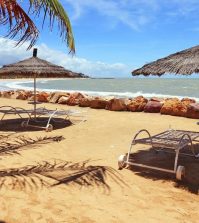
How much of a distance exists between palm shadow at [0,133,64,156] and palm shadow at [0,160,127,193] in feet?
3.58

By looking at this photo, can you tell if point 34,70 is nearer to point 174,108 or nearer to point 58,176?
point 174,108

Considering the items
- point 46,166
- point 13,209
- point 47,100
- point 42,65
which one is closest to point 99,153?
point 46,166

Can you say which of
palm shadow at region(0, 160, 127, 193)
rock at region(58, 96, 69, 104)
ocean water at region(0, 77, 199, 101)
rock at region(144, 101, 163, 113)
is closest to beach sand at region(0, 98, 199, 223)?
palm shadow at region(0, 160, 127, 193)

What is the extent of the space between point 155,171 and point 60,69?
5425mm

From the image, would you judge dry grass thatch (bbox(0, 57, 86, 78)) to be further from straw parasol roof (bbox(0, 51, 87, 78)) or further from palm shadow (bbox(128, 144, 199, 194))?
palm shadow (bbox(128, 144, 199, 194))

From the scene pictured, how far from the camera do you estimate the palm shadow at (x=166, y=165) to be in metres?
4.93

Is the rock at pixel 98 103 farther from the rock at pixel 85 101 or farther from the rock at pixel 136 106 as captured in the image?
the rock at pixel 136 106

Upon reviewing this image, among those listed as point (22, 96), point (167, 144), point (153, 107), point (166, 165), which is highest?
point (153, 107)

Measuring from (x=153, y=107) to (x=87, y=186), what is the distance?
25.7 feet

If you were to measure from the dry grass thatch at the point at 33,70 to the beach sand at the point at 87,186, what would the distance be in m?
2.48

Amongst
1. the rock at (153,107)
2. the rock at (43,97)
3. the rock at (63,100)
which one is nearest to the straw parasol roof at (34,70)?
the rock at (153,107)

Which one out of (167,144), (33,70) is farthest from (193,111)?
(167,144)

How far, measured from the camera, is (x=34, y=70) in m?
9.38

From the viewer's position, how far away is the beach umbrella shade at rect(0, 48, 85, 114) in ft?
31.0
